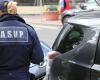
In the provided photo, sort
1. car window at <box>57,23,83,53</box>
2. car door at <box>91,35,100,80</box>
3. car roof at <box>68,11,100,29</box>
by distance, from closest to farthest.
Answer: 1. car door at <box>91,35,100,80</box>
2. car roof at <box>68,11,100,29</box>
3. car window at <box>57,23,83,53</box>

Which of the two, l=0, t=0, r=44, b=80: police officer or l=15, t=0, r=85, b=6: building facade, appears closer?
l=0, t=0, r=44, b=80: police officer

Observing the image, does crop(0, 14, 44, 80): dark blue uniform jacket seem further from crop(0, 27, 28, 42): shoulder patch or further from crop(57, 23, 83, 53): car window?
crop(57, 23, 83, 53): car window

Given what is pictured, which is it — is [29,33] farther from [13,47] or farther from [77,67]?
[77,67]

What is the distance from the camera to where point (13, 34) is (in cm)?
499

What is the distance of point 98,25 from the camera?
4172 millimetres

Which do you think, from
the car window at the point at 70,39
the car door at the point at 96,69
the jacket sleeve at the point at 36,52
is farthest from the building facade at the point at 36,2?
the car door at the point at 96,69

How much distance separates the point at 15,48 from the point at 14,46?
25 millimetres

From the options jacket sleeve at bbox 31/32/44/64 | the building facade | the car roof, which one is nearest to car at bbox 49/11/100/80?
the car roof

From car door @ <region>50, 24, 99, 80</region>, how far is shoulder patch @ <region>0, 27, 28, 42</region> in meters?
0.43

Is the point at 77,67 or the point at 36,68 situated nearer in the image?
the point at 77,67

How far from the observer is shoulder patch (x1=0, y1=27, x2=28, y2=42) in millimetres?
4984

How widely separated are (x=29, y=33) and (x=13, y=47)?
25 centimetres

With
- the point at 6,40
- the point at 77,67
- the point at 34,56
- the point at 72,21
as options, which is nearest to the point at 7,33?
the point at 6,40

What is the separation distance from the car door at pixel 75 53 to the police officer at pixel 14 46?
Answer: 0.38 metres
